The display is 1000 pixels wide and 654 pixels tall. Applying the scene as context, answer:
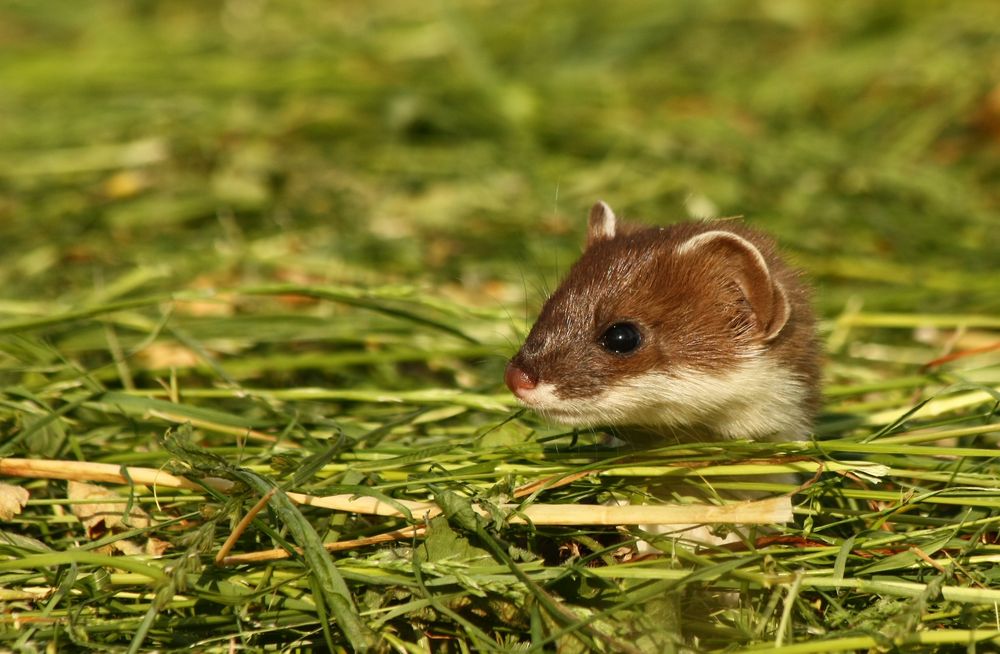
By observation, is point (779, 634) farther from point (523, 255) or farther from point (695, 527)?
point (523, 255)

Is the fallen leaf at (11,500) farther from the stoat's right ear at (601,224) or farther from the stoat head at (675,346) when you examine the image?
the stoat's right ear at (601,224)

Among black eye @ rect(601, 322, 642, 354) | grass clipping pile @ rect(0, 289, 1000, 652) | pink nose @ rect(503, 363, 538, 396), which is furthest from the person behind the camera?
black eye @ rect(601, 322, 642, 354)

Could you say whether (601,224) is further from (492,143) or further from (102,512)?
(492,143)

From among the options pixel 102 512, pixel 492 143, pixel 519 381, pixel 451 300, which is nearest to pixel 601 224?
pixel 519 381

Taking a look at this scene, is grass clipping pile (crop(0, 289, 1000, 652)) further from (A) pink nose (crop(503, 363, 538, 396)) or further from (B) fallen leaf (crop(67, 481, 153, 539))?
(A) pink nose (crop(503, 363, 538, 396))

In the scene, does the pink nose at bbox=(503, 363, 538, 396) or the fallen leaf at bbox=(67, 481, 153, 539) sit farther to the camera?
the fallen leaf at bbox=(67, 481, 153, 539)

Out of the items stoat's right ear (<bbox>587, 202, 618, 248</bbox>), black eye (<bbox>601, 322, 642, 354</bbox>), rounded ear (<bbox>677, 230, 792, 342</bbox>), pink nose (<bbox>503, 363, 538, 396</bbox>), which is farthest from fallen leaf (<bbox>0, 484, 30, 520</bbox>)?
rounded ear (<bbox>677, 230, 792, 342</bbox>)
